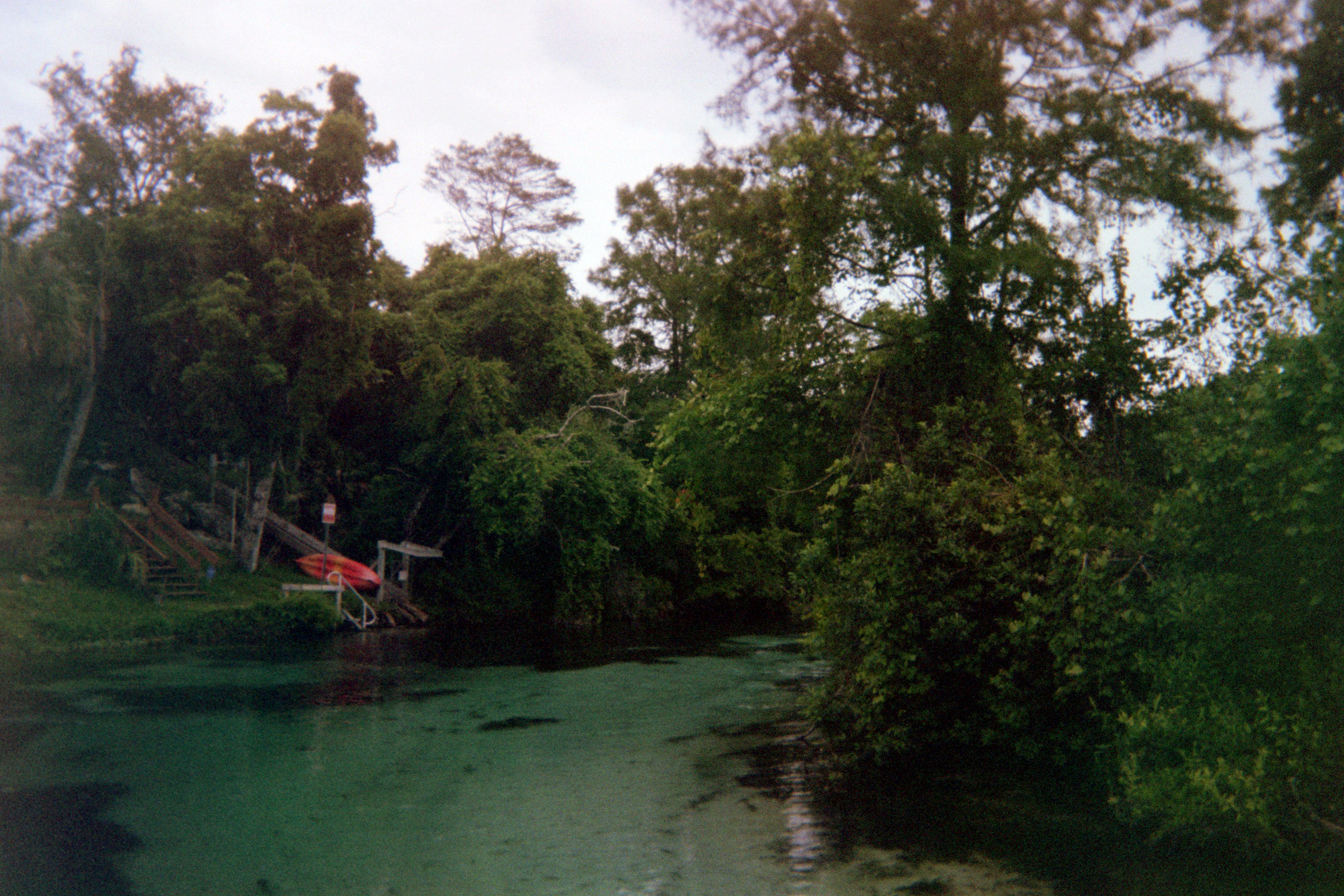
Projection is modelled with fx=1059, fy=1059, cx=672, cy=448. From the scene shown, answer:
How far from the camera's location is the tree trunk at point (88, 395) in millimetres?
24484

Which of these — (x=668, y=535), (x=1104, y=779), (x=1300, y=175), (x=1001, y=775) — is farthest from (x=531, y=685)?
(x=668, y=535)

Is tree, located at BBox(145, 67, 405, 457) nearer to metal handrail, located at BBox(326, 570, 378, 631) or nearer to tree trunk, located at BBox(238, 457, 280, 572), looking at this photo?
tree trunk, located at BBox(238, 457, 280, 572)

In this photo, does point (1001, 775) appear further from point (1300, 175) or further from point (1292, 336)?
point (1300, 175)

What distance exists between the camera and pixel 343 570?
2559 cm


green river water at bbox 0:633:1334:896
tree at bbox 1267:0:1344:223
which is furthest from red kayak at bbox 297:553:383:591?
tree at bbox 1267:0:1344:223

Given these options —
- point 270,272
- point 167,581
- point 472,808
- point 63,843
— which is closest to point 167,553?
point 167,581

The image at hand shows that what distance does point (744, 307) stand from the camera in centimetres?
1393

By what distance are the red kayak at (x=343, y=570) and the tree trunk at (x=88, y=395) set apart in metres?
5.68

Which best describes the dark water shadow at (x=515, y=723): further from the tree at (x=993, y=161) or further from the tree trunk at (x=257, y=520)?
the tree trunk at (x=257, y=520)

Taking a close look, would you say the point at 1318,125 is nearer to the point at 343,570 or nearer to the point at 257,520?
the point at 343,570

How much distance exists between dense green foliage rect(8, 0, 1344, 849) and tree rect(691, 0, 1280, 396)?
0.04m

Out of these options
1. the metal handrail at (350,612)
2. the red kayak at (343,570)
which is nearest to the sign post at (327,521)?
the red kayak at (343,570)

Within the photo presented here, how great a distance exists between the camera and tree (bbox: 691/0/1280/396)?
→ 11.5 m

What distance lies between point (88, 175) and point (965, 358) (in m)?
21.9
